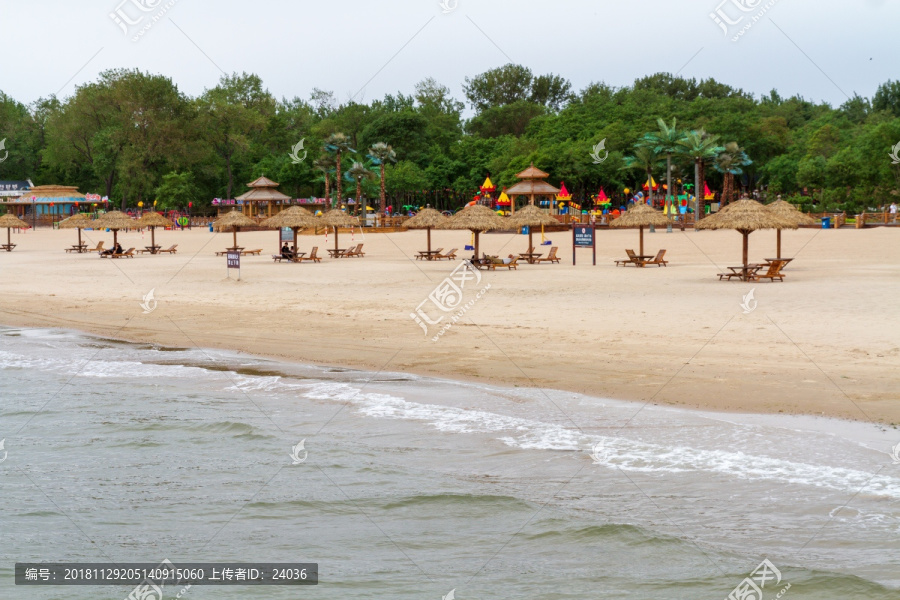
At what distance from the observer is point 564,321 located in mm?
16266

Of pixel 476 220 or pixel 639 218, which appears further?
pixel 639 218

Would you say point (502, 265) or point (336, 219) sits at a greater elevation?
point (336, 219)

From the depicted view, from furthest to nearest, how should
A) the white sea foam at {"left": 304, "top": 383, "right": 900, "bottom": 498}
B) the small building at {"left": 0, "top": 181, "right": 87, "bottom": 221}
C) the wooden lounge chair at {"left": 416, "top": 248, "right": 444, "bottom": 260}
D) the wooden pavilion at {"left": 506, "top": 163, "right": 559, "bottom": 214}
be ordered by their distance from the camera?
the small building at {"left": 0, "top": 181, "right": 87, "bottom": 221} → the wooden pavilion at {"left": 506, "top": 163, "right": 559, "bottom": 214} → the wooden lounge chair at {"left": 416, "top": 248, "right": 444, "bottom": 260} → the white sea foam at {"left": 304, "top": 383, "right": 900, "bottom": 498}

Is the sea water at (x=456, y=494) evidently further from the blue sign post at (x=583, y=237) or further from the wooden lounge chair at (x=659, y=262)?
the blue sign post at (x=583, y=237)

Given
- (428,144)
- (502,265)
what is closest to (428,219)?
(502,265)

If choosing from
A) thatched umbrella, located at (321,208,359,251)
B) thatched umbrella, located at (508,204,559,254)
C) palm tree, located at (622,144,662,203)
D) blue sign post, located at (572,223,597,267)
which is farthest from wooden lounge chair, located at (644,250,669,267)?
palm tree, located at (622,144,662,203)

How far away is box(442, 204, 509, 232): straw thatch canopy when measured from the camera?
2869 centimetres

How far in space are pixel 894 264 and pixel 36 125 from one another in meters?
86.1

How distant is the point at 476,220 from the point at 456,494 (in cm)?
2116

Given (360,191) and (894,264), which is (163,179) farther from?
(894,264)

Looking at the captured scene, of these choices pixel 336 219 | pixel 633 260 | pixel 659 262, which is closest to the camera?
pixel 633 260

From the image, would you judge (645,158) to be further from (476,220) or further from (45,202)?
(45,202)

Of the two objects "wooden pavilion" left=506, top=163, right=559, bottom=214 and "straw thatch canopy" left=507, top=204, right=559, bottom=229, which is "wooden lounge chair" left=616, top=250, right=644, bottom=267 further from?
"wooden pavilion" left=506, top=163, right=559, bottom=214

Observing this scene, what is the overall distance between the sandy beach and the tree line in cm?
2692
